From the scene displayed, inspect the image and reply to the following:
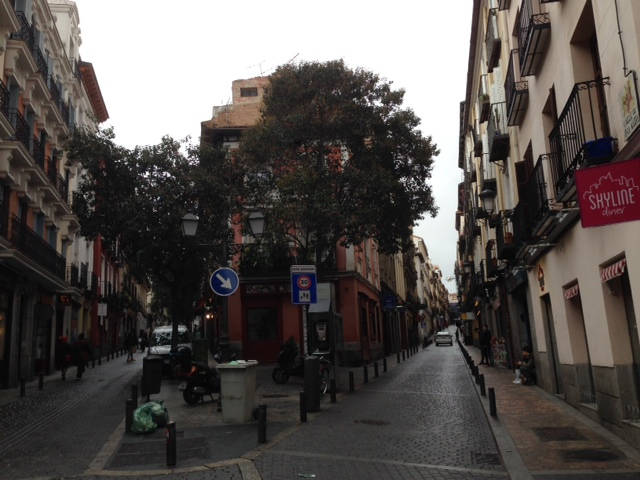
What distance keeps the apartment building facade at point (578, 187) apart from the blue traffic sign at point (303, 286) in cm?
486

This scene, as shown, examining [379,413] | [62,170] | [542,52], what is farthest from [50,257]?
[542,52]

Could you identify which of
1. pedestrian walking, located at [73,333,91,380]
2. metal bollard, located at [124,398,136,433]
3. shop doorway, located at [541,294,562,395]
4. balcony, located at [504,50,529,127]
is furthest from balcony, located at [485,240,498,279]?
pedestrian walking, located at [73,333,91,380]

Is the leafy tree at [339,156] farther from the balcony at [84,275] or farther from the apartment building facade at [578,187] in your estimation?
the balcony at [84,275]

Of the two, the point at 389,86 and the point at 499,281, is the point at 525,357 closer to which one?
the point at 499,281

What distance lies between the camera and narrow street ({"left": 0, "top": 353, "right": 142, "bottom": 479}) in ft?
25.8

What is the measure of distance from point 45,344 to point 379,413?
18.0 m

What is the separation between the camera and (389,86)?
19.5 meters

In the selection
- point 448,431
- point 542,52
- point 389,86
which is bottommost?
point 448,431

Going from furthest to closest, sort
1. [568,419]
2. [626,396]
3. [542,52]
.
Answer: [542,52]
[568,419]
[626,396]

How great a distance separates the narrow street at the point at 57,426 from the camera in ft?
25.8

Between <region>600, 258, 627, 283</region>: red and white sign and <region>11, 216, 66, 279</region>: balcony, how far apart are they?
17100 mm

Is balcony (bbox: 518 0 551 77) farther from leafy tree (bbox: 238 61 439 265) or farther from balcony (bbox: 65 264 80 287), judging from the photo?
balcony (bbox: 65 264 80 287)

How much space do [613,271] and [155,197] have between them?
1634cm

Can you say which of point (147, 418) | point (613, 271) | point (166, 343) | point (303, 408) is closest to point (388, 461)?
point (303, 408)
